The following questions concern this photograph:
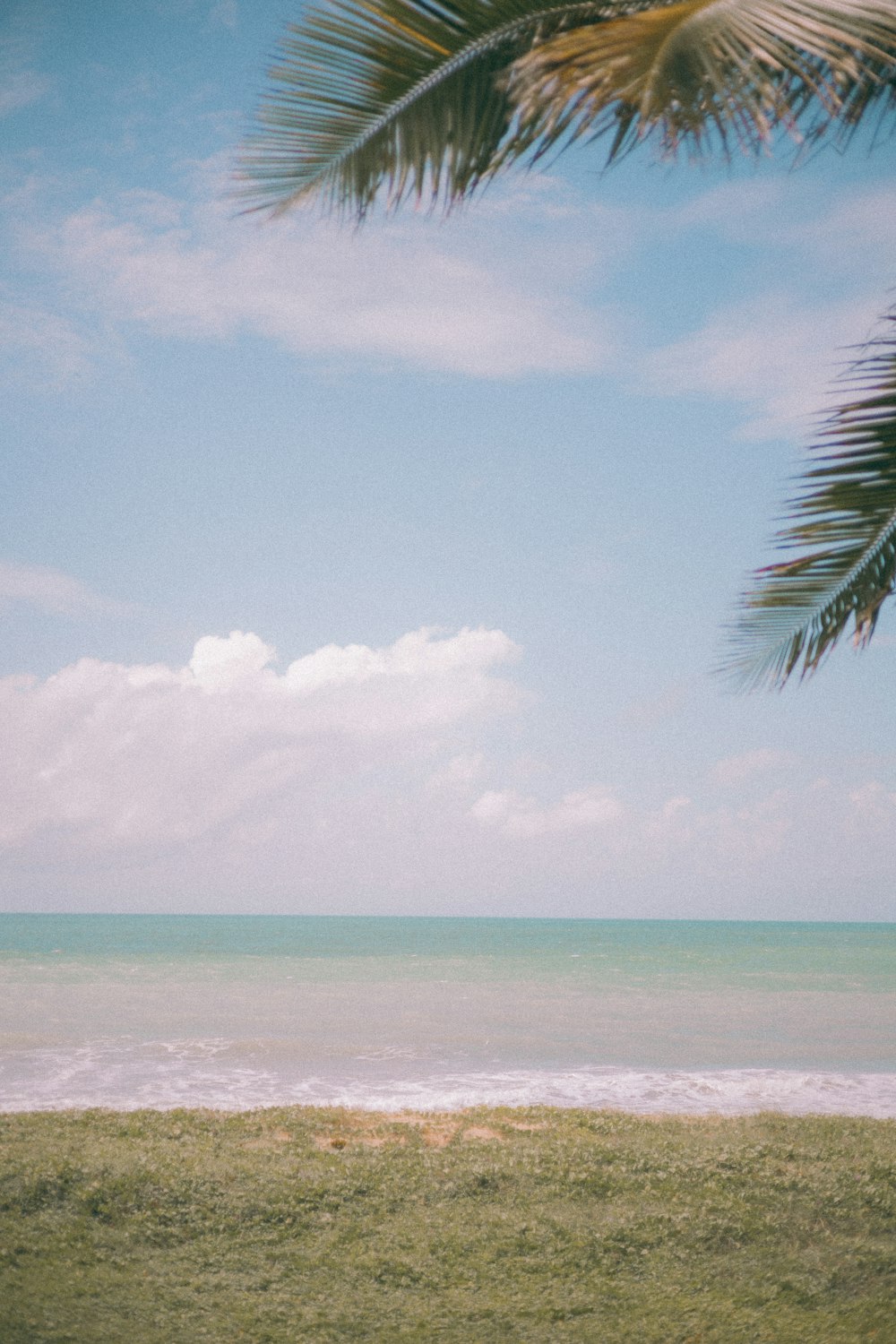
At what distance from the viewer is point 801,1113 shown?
11469mm

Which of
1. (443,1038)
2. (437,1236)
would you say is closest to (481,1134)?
(437,1236)

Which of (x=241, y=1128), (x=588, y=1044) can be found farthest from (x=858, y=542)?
(x=588, y=1044)

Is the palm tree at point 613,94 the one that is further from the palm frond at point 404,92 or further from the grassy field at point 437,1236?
the grassy field at point 437,1236

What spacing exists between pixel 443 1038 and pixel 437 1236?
10676mm

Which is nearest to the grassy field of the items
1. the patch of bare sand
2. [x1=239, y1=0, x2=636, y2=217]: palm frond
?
the patch of bare sand

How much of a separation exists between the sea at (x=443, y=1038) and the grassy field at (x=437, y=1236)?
11.3 feet

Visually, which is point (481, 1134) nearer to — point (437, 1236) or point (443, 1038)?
point (437, 1236)

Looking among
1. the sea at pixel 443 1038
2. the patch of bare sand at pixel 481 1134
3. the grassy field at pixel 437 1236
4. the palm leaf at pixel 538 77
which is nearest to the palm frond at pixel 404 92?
the palm leaf at pixel 538 77

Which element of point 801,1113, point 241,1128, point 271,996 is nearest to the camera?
point 241,1128

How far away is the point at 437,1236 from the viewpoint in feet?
21.0

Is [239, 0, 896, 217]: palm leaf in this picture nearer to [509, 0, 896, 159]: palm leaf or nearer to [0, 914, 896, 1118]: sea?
[509, 0, 896, 159]: palm leaf

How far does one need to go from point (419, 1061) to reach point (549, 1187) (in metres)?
7.55

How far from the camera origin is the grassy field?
5.29 metres

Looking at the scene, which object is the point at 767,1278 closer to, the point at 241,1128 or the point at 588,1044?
the point at 241,1128
